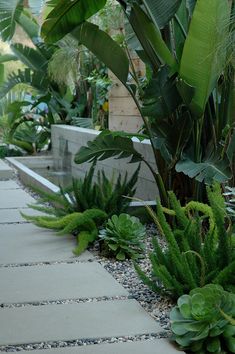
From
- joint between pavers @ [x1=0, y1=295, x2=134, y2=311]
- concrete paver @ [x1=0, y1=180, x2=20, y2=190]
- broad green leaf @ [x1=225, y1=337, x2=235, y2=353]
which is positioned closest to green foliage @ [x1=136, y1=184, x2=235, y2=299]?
joint between pavers @ [x1=0, y1=295, x2=134, y2=311]

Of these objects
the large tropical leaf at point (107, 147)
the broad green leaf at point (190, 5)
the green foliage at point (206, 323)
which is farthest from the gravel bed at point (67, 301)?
the broad green leaf at point (190, 5)

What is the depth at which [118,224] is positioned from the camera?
4.57 metres

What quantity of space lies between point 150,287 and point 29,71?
834cm

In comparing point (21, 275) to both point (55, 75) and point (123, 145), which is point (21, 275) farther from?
point (55, 75)

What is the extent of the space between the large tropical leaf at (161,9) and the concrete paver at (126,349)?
265 cm

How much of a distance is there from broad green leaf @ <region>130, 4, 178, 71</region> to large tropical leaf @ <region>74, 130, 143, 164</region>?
785mm

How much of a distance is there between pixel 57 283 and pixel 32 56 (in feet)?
25.9

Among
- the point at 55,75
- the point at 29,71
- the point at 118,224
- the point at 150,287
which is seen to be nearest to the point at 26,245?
the point at 118,224

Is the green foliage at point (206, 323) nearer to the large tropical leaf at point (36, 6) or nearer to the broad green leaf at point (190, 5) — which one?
the broad green leaf at point (190, 5)

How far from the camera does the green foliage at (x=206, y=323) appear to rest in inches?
114

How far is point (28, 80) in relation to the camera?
37.6 ft

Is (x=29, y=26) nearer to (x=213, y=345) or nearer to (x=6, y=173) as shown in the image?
(x=6, y=173)

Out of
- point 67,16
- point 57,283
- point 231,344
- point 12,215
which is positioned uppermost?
point 67,16

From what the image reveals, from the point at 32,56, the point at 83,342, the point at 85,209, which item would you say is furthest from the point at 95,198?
the point at 32,56
